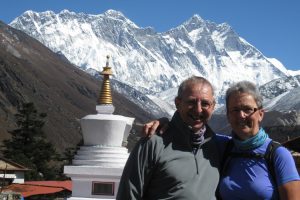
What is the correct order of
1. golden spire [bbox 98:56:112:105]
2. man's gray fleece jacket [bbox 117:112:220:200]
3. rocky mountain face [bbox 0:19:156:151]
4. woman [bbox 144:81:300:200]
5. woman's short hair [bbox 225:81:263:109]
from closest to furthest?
woman [bbox 144:81:300:200]
man's gray fleece jacket [bbox 117:112:220:200]
woman's short hair [bbox 225:81:263:109]
golden spire [bbox 98:56:112:105]
rocky mountain face [bbox 0:19:156:151]

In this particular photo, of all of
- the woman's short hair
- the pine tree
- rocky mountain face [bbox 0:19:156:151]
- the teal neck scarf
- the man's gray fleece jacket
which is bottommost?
the man's gray fleece jacket

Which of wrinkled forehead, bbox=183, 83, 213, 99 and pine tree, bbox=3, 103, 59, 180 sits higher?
pine tree, bbox=3, 103, 59, 180

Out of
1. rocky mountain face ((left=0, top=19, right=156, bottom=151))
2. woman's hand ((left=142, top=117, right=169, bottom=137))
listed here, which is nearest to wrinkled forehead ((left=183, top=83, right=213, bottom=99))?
woman's hand ((left=142, top=117, right=169, bottom=137))

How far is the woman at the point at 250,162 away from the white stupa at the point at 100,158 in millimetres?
8689

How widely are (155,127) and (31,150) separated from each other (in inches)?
1891

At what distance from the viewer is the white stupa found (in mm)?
12930

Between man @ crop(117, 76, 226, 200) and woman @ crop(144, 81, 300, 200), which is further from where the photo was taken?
man @ crop(117, 76, 226, 200)

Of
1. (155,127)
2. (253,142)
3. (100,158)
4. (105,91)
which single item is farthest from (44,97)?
(253,142)

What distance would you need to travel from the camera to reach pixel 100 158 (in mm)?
13188

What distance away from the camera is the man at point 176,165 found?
13.5ft

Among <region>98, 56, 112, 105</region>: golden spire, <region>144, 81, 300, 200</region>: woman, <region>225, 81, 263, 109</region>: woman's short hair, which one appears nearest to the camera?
<region>144, 81, 300, 200</region>: woman

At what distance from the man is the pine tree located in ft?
136

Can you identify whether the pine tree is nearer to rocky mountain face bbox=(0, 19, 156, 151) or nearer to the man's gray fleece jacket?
the man's gray fleece jacket

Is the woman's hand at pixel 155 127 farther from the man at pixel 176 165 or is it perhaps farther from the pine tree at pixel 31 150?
the pine tree at pixel 31 150
